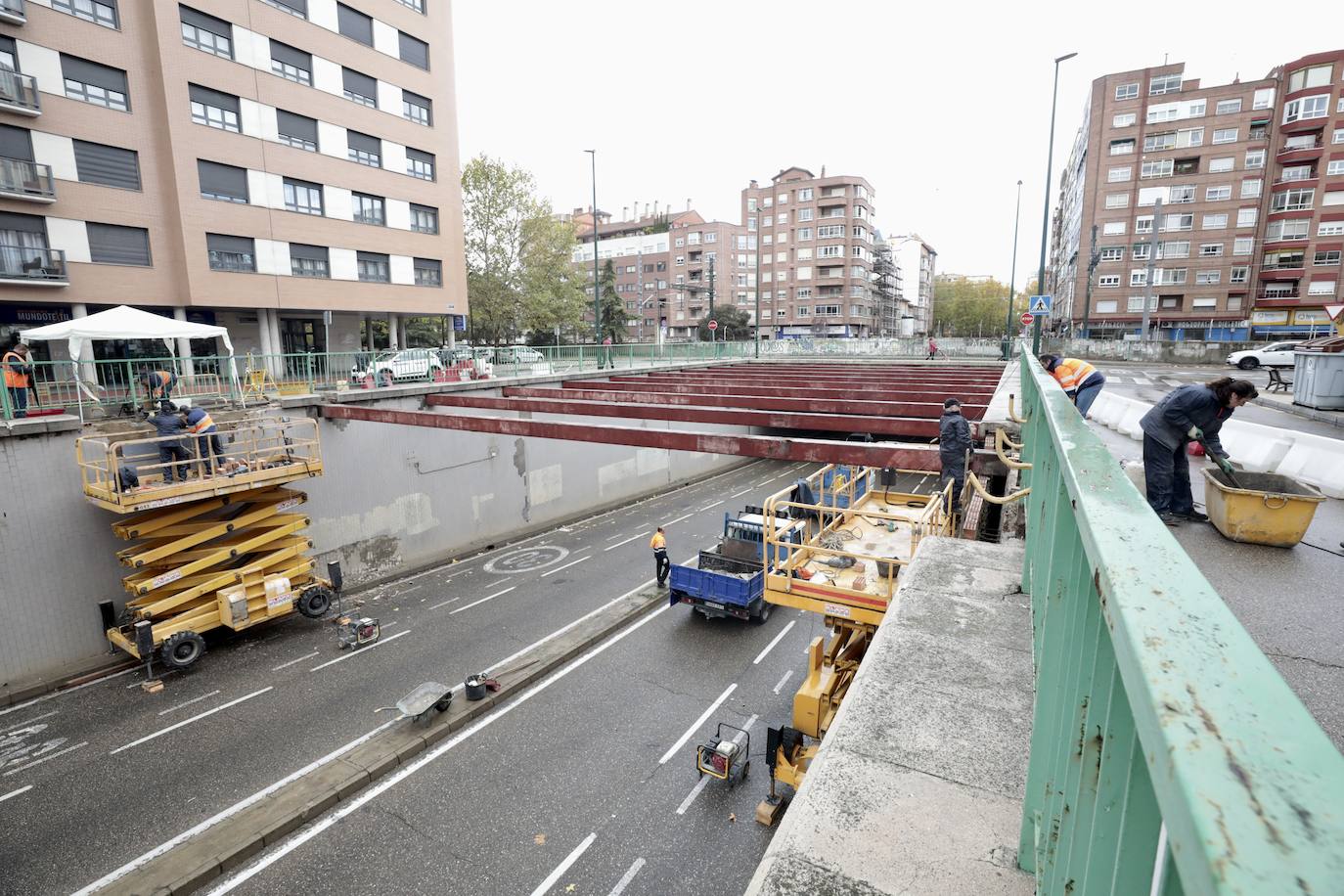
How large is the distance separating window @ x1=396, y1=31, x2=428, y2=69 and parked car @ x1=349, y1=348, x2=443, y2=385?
56.3ft

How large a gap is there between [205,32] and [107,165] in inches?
239

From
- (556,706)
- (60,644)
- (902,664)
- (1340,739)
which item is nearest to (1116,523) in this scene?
(902,664)

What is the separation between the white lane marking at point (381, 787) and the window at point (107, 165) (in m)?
23.2

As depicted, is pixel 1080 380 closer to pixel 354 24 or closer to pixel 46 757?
pixel 46 757

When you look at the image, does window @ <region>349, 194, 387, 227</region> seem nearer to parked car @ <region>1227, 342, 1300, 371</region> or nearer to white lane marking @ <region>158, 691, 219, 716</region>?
white lane marking @ <region>158, 691, 219, 716</region>

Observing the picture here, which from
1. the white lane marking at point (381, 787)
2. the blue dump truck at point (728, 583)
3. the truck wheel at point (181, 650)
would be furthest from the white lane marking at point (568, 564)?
the truck wheel at point (181, 650)

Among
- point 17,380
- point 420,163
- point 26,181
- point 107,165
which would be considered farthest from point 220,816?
point 420,163

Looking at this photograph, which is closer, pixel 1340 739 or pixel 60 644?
pixel 1340 739

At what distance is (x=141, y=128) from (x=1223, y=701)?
3107 cm

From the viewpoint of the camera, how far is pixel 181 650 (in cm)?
1296

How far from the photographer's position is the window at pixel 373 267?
2902 centimetres

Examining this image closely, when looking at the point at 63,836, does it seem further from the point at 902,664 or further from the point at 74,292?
the point at 74,292

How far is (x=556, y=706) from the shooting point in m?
12.6

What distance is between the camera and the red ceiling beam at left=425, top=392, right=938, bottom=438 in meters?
9.89
